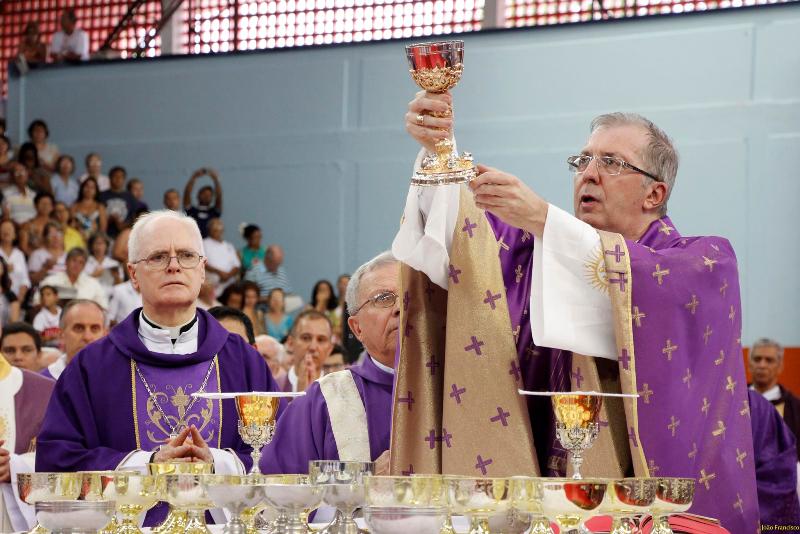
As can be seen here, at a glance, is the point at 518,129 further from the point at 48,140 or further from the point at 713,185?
the point at 48,140

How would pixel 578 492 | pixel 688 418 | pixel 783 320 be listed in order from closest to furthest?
pixel 578 492 → pixel 688 418 → pixel 783 320

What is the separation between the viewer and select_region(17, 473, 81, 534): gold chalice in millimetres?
3099

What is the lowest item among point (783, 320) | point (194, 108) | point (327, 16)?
point (783, 320)

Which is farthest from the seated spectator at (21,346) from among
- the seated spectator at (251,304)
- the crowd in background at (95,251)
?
the seated spectator at (251,304)

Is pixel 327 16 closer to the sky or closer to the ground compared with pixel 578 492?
closer to the sky

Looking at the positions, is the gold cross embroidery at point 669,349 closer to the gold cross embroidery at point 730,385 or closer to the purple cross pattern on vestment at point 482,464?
the gold cross embroidery at point 730,385

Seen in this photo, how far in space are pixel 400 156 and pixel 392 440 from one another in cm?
1168

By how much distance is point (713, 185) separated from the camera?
1412 cm

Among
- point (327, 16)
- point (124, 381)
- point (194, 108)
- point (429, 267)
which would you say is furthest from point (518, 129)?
point (429, 267)

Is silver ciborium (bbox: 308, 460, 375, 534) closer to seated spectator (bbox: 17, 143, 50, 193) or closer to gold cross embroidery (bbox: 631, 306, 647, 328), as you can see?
gold cross embroidery (bbox: 631, 306, 647, 328)

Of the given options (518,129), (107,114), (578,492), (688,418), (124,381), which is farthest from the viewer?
(107,114)

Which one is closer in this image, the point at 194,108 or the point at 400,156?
the point at 400,156

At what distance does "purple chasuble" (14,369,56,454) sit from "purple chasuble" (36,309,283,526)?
158 centimetres

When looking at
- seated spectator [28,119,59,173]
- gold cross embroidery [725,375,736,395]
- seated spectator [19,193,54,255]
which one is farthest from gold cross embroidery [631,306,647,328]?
seated spectator [28,119,59,173]
